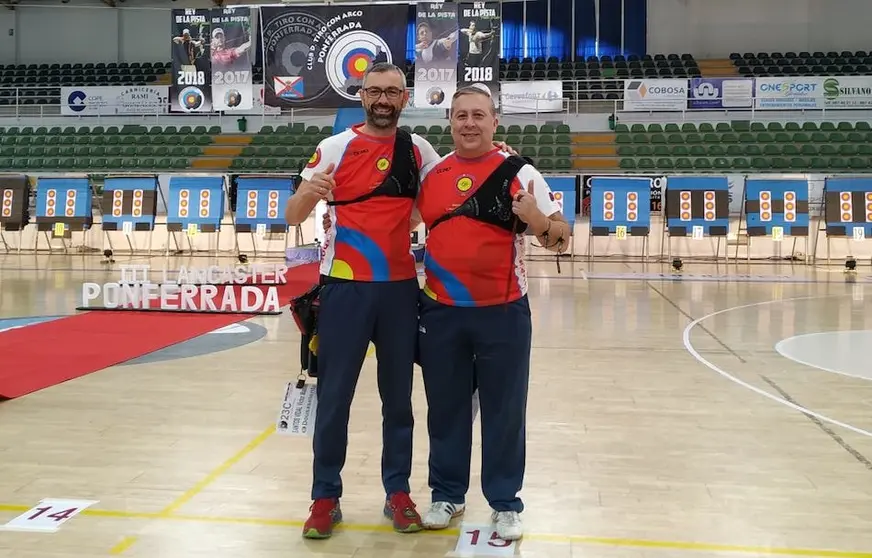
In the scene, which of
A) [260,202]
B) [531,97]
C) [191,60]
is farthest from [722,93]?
[191,60]

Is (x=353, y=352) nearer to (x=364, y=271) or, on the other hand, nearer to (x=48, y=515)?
(x=364, y=271)

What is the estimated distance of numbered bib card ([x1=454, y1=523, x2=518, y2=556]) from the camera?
8.48 ft

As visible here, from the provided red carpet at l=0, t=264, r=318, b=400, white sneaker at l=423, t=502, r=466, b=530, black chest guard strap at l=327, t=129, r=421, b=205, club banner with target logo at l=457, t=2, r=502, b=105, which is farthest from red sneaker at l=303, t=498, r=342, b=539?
club banner with target logo at l=457, t=2, r=502, b=105

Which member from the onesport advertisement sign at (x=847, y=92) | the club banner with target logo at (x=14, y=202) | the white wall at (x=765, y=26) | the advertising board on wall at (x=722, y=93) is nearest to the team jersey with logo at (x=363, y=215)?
the club banner with target logo at (x=14, y=202)

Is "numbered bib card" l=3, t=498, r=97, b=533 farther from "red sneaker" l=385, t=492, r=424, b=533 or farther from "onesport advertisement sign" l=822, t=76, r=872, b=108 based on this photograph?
"onesport advertisement sign" l=822, t=76, r=872, b=108

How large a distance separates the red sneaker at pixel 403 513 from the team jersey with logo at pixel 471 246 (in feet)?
2.34

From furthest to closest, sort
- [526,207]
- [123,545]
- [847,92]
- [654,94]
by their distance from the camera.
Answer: [654,94] → [847,92] → [123,545] → [526,207]

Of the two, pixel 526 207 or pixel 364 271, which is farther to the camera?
pixel 364 271

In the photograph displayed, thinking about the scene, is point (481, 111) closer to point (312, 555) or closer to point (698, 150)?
point (312, 555)

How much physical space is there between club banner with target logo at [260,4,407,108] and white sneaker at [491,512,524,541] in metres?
9.41

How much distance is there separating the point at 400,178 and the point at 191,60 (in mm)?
10535

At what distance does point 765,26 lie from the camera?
2342 cm

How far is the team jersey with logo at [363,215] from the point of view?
269 centimetres

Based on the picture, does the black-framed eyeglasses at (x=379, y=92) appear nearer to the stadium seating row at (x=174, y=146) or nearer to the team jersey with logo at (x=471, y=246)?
the team jersey with logo at (x=471, y=246)
